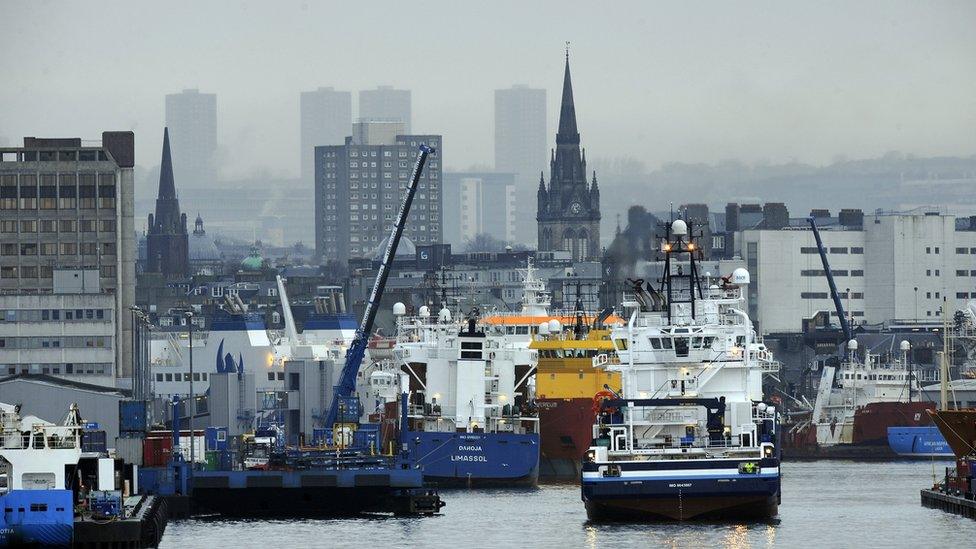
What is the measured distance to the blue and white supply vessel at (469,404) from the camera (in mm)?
133250

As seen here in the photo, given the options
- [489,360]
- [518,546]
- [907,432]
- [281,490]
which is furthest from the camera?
[907,432]

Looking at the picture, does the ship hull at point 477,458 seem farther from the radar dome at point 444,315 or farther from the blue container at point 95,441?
the blue container at point 95,441

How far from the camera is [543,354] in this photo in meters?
146

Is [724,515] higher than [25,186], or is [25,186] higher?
[25,186]

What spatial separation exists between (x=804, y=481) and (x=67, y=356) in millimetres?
54611

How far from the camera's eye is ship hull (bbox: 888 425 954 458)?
184m

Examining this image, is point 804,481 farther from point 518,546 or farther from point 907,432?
point 518,546

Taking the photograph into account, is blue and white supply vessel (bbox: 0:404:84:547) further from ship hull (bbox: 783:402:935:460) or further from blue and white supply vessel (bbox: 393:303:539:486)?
ship hull (bbox: 783:402:935:460)

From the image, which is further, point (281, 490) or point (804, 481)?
point (804, 481)

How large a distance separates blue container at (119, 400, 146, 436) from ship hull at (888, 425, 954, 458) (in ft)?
267

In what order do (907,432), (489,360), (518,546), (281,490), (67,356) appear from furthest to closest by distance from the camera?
1. (907,432)
2. (67,356)
3. (489,360)
4. (281,490)
5. (518,546)

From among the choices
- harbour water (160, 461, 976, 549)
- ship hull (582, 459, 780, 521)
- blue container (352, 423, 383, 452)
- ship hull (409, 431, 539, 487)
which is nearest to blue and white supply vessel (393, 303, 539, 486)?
ship hull (409, 431, 539, 487)

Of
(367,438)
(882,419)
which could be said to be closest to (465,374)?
(367,438)

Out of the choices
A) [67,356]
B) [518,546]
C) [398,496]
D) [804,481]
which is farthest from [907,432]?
[518,546]
